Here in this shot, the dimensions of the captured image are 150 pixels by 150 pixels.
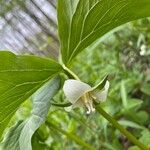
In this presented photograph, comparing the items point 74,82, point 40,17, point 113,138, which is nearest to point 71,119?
point 113,138

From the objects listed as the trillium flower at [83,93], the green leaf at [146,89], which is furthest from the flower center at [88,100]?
the green leaf at [146,89]

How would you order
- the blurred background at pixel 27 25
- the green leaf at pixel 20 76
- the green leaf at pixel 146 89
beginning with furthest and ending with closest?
the green leaf at pixel 146 89 < the blurred background at pixel 27 25 < the green leaf at pixel 20 76

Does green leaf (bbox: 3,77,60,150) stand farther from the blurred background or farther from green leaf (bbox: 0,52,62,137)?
the blurred background

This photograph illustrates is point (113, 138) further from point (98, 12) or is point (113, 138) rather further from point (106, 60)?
point (98, 12)

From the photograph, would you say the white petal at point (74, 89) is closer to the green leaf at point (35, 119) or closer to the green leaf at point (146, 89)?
the green leaf at point (35, 119)

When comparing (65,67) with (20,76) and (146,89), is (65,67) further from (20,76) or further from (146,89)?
(146,89)

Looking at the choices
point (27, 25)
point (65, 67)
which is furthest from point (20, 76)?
point (27, 25)

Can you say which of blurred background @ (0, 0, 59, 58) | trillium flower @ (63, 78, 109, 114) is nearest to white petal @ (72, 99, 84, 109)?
trillium flower @ (63, 78, 109, 114)
